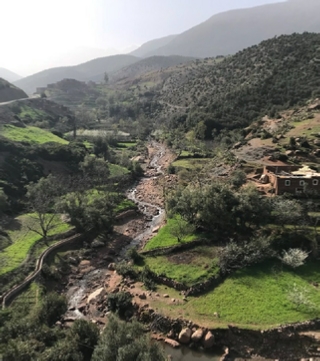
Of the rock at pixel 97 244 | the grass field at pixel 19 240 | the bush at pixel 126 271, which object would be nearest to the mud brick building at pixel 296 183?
the bush at pixel 126 271

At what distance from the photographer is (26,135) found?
9131 cm

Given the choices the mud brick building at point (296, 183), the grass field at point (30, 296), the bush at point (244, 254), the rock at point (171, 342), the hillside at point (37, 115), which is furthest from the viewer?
the hillside at point (37, 115)

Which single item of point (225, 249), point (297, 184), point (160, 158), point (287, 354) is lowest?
point (160, 158)

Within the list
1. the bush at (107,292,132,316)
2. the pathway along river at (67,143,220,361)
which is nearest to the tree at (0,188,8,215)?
the pathway along river at (67,143,220,361)

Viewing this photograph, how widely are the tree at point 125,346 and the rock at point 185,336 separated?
21.4 feet

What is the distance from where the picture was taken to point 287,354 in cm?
2586

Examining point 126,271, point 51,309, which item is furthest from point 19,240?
point 51,309

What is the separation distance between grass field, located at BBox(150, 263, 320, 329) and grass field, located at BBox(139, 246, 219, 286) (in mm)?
1867

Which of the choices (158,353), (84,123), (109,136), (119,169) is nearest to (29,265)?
(158,353)

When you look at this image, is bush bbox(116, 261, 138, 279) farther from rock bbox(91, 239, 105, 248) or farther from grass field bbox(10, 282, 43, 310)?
rock bbox(91, 239, 105, 248)

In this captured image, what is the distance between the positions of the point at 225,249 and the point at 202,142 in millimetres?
→ 71261

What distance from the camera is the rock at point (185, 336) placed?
27.9 m

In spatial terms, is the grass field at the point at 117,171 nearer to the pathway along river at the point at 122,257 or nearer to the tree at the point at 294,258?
the pathway along river at the point at 122,257

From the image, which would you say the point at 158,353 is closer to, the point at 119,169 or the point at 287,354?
the point at 287,354
